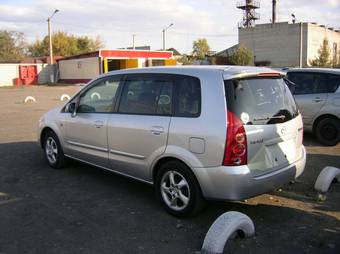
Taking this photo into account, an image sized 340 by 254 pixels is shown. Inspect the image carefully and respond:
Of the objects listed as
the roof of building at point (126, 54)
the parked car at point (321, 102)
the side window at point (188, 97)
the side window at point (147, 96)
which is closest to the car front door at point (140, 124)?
the side window at point (147, 96)

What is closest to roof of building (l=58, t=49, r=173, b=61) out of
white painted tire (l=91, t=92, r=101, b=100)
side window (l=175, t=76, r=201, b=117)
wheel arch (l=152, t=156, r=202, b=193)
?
white painted tire (l=91, t=92, r=101, b=100)

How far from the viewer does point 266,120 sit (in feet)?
15.4

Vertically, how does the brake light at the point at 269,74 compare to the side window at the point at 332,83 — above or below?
above

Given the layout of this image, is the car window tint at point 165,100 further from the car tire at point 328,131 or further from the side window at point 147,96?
the car tire at point 328,131

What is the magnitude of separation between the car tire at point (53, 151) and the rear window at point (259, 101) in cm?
347

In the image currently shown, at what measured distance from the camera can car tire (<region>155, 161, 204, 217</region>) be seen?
466 cm

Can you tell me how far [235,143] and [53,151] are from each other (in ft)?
12.5

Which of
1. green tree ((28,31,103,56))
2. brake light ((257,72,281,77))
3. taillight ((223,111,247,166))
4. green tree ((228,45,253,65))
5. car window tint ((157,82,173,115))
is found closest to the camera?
taillight ((223,111,247,166))

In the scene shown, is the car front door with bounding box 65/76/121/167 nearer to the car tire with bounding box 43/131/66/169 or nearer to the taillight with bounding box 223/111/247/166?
the car tire with bounding box 43/131/66/169

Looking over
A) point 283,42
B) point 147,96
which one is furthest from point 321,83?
point 283,42

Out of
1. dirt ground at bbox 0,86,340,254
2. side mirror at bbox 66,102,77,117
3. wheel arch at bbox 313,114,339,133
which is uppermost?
side mirror at bbox 66,102,77,117

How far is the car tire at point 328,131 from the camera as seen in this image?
8.80 metres

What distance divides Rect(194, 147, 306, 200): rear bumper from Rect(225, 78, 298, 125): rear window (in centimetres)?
55

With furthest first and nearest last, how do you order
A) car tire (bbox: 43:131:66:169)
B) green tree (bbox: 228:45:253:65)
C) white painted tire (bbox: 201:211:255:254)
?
green tree (bbox: 228:45:253:65) < car tire (bbox: 43:131:66:169) < white painted tire (bbox: 201:211:255:254)
